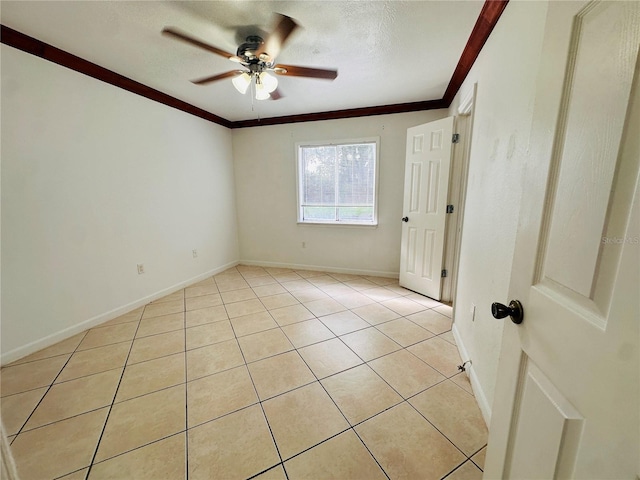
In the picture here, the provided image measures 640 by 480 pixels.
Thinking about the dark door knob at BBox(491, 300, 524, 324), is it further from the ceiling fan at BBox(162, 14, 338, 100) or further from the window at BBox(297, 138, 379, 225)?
the window at BBox(297, 138, 379, 225)

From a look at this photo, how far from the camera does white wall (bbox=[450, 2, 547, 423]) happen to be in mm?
1169

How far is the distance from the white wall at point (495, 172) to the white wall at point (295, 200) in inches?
61.4

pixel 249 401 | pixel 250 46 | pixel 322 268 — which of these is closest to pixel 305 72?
pixel 250 46

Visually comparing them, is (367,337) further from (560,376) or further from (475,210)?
(560,376)

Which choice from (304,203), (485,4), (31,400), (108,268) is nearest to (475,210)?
(485,4)

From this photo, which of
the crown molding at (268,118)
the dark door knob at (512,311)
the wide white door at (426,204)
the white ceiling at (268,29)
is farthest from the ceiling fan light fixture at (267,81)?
the dark door knob at (512,311)

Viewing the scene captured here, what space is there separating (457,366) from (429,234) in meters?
1.52

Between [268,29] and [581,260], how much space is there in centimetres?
216

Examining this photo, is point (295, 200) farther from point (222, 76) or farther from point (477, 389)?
point (477, 389)

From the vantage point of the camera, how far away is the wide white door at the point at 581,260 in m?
0.42

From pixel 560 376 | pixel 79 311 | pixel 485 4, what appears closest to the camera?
pixel 560 376

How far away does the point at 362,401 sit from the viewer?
153 centimetres

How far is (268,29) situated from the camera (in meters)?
1.76

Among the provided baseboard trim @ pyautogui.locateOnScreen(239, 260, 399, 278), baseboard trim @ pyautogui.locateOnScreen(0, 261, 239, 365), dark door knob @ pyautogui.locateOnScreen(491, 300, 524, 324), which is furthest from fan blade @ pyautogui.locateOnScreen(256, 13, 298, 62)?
baseboard trim @ pyautogui.locateOnScreen(239, 260, 399, 278)
